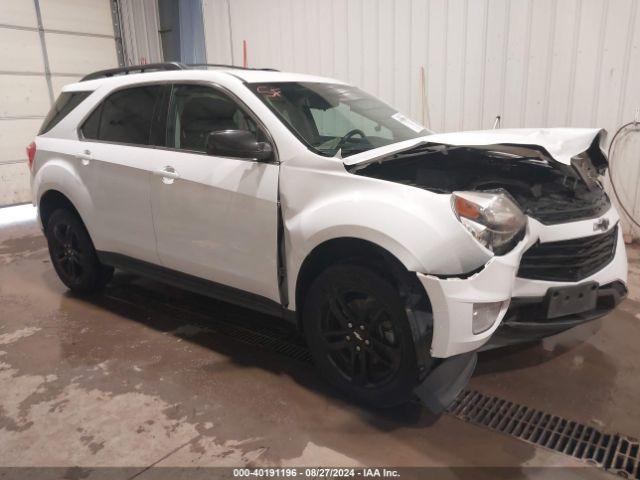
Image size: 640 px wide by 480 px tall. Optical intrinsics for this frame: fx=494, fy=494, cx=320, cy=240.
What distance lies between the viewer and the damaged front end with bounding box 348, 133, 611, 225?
2.27 metres

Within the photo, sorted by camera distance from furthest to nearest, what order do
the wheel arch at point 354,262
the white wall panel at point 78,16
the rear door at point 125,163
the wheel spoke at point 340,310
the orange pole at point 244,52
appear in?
1. the white wall panel at point 78,16
2. the orange pole at point 244,52
3. the rear door at point 125,163
4. the wheel spoke at point 340,310
5. the wheel arch at point 354,262

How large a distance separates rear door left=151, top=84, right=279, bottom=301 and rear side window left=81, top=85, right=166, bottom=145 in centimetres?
18

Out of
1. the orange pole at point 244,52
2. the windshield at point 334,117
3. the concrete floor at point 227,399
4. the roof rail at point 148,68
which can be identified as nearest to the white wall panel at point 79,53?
the orange pole at point 244,52

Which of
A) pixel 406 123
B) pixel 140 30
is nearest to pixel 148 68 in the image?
pixel 406 123

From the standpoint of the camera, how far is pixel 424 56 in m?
5.32

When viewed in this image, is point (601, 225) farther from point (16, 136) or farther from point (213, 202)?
point (16, 136)

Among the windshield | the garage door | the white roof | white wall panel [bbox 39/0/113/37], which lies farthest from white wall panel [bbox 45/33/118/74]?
the windshield

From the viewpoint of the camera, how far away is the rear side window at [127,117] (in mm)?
2982

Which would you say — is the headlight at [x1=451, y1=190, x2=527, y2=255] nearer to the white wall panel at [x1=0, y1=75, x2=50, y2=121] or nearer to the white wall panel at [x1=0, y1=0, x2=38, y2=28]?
the white wall panel at [x1=0, y1=75, x2=50, y2=121]

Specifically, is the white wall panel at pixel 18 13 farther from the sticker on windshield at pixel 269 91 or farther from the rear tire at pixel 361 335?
the rear tire at pixel 361 335

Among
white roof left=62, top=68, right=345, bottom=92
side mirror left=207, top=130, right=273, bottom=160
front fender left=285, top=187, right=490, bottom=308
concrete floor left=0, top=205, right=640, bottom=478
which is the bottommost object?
concrete floor left=0, top=205, right=640, bottom=478

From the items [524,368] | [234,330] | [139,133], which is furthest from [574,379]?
[139,133]

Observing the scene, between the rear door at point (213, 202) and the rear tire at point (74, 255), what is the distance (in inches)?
34.9

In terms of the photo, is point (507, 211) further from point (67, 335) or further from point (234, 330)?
point (67, 335)
